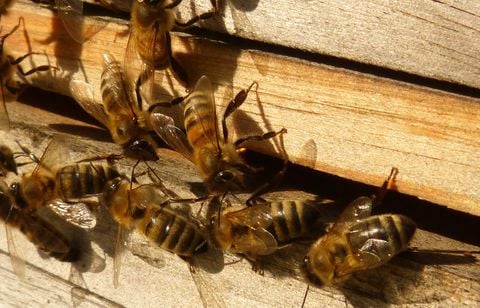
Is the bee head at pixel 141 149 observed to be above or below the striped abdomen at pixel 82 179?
above

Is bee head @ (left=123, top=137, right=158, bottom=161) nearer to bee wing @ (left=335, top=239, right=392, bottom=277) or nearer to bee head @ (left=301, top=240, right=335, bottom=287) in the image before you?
bee head @ (left=301, top=240, right=335, bottom=287)

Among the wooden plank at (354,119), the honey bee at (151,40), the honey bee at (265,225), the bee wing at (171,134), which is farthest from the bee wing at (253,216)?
the honey bee at (151,40)

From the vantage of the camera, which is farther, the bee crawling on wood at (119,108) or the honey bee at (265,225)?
the bee crawling on wood at (119,108)

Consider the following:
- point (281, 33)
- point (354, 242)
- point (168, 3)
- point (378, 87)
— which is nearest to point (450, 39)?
point (378, 87)

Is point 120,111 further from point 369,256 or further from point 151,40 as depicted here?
point 369,256

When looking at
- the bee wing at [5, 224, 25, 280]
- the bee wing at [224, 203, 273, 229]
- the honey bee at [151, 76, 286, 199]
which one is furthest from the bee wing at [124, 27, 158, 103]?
the bee wing at [5, 224, 25, 280]

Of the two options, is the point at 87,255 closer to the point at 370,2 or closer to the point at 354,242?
the point at 354,242

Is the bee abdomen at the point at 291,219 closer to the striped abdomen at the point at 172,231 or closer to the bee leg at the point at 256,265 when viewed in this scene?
the bee leg at the point at 256,265
